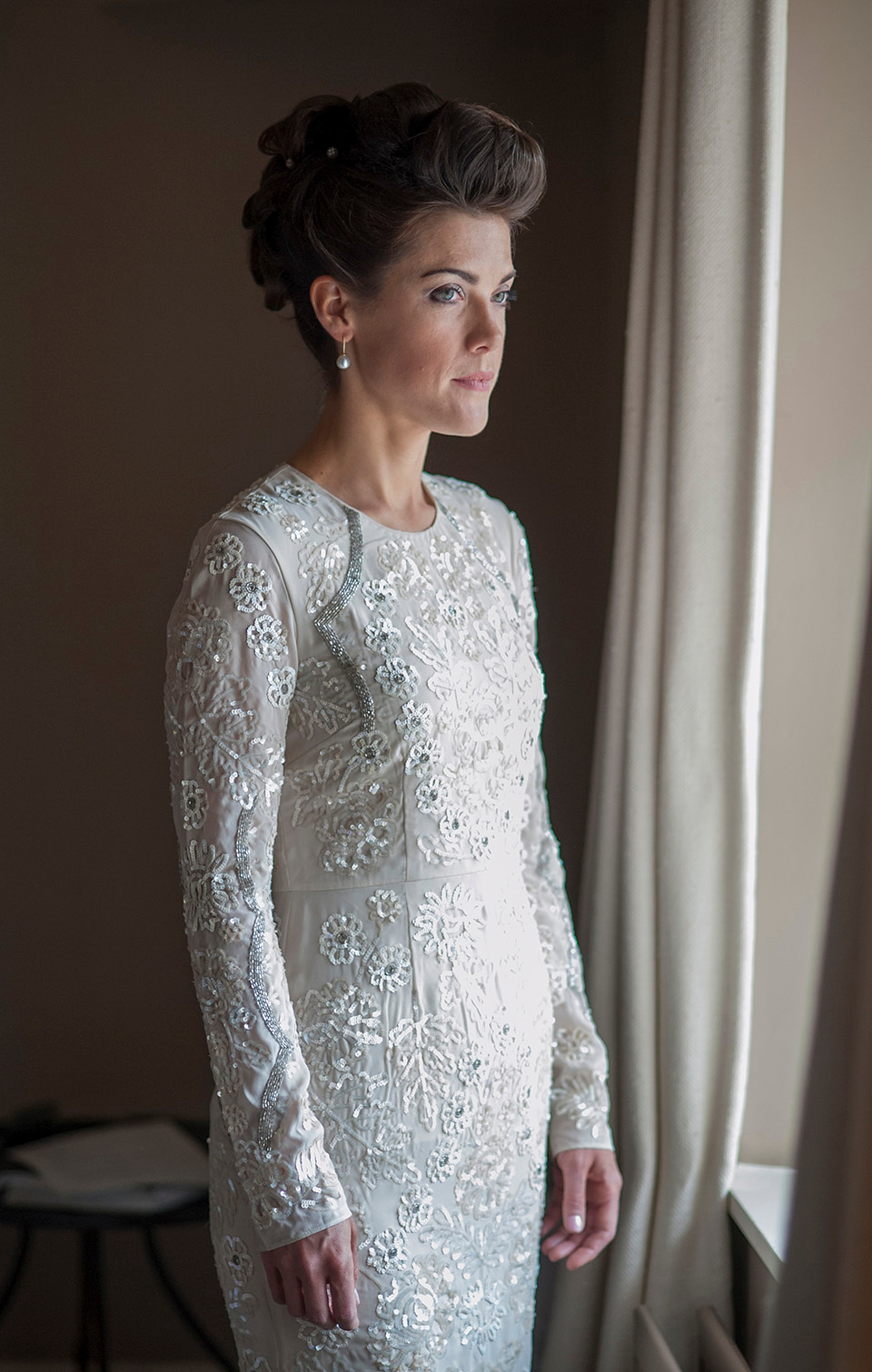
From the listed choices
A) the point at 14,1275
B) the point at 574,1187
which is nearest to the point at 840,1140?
the point at 574,1187

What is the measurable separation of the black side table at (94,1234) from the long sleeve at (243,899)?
88 cm

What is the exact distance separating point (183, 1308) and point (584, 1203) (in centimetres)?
116

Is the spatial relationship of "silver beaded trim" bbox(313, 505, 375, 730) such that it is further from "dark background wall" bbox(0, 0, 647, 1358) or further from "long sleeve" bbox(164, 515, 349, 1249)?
"dark background wall" bbox(0, 0, 647, 1358)

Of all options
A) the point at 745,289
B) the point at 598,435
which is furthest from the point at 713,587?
the point at 598,435

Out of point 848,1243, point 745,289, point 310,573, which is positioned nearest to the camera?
point 848,1243

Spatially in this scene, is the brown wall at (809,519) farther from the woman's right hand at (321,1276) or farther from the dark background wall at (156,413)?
the woman's right hand at (321,1276)

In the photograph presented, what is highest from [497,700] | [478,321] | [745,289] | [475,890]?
[745,289]

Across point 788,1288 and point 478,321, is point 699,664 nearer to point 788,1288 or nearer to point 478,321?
point 478,321

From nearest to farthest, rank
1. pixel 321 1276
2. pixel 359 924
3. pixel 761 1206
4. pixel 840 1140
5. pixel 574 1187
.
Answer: pixel 840 1140, pixel 321 1276, pixel 359 924, pixel 574 1187, pixel 761 1206

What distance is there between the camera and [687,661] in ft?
4.88

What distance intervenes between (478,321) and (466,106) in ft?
0.77

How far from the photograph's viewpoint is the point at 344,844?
1.18m

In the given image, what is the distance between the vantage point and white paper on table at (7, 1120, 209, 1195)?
1922mm

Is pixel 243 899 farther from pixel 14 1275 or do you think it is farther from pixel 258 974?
pixel 14 1275
